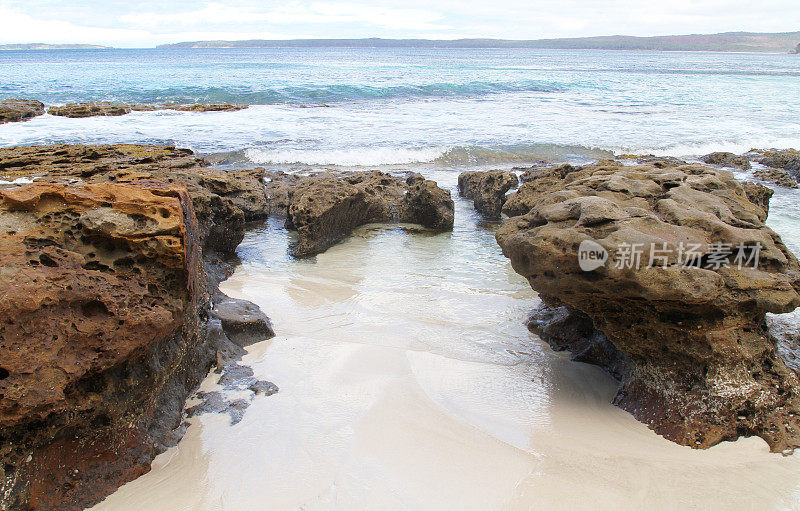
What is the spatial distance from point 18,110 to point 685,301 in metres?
21.3

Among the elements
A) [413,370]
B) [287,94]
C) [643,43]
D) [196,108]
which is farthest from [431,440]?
[643,43]

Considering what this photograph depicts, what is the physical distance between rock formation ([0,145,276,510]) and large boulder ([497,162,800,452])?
2129 millimetres

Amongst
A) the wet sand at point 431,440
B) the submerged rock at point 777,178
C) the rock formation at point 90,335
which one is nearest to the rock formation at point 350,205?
the wet sand at point 431,440

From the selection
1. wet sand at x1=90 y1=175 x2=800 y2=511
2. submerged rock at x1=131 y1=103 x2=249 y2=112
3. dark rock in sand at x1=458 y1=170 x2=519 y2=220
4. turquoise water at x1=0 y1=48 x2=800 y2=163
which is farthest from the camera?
submerged rock at x1=131 y1=103 x2=249 y2=112

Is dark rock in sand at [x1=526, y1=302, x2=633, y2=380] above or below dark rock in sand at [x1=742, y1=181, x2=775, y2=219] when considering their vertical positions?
below

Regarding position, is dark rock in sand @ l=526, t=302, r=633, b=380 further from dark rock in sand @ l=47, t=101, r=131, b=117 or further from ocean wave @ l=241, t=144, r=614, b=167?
dark rock in sand @ l=47, t=101, r=131, b=117

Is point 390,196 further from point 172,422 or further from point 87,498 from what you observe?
point 87,498

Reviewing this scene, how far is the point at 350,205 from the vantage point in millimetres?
7633

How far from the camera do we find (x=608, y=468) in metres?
2.95

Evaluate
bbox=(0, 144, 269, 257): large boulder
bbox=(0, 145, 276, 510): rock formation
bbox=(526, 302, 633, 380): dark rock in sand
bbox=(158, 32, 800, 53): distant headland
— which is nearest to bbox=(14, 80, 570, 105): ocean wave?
bbox=(0, 144, 269, 257): large boulder

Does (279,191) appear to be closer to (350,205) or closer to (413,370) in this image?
(350,205)

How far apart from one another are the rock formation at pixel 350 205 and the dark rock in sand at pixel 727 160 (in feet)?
27.0

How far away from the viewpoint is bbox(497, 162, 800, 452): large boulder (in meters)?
3.10

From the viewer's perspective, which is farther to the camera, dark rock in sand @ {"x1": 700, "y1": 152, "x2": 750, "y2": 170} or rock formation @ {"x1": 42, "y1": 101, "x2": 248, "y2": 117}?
rock formation @ {"x1": 42, "y1": 101, "x2": 248, "y2": 117}
